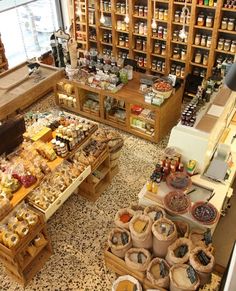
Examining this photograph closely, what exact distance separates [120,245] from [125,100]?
3.06m

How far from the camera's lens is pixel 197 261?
139 inches

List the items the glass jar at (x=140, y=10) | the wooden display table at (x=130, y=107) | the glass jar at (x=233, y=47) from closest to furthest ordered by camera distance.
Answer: the wooden display table at (x=130, y=107), the glass jar at (x=233, y=47), the glass jar at (x=140, y=10)

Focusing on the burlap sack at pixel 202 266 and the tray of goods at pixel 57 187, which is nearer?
the burlap sack at pixel 202 266

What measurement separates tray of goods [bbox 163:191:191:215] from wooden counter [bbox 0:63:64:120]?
6.87ft

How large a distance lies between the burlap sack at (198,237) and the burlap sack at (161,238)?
0.25 m

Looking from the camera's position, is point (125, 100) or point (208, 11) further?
point (208, 11)

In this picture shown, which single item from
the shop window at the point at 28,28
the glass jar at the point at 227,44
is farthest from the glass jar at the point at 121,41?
the glass jar at the point at 227,44

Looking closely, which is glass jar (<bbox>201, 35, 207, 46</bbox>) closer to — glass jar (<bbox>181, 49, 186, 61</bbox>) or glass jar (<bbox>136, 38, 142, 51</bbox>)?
glass jar (<bbox>181, 49, 186, 61</bbox>)

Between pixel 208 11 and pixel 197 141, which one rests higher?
pixel 208 11

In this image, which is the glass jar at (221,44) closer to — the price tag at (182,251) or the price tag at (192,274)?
the price tag at (182,251)

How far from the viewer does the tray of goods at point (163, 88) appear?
5883 mm

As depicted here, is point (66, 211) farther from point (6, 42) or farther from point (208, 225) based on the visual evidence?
point (6, 42)

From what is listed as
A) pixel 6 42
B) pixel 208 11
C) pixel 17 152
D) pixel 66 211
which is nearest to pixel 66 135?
pixel 17 152

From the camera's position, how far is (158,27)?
23.7 ft
